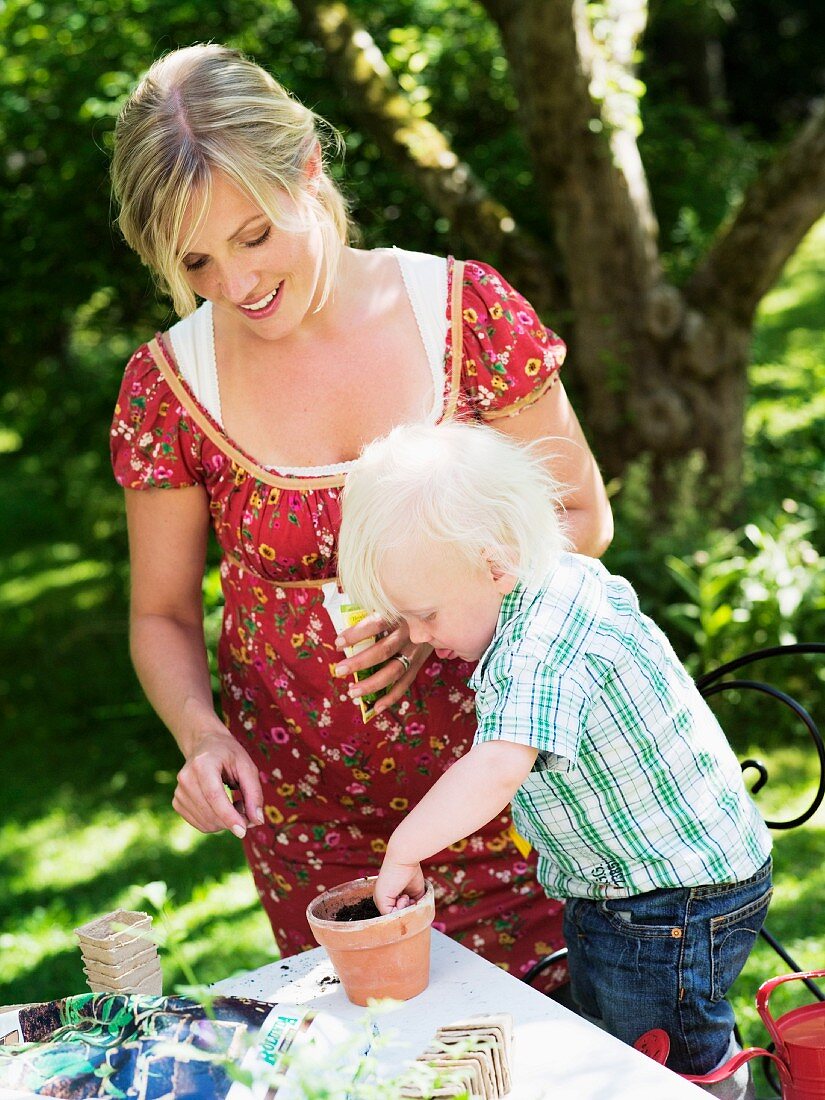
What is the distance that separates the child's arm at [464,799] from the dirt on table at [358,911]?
112 millimetres

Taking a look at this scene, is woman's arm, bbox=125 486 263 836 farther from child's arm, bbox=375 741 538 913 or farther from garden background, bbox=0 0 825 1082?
garden background, bbox=0 0 825 1082

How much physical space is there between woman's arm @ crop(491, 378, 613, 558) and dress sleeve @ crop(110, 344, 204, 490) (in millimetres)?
526

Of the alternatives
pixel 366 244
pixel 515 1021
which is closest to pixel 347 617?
pixel 515 1021

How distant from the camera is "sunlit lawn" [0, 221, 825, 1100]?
4.00 m

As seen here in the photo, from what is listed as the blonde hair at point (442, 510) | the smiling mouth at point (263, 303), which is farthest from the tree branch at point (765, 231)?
the blonde hair at point (442, 510)

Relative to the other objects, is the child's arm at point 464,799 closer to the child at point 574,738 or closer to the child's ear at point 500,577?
the child at point 574,738

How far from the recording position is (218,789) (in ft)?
6.17

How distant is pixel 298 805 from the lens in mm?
2307

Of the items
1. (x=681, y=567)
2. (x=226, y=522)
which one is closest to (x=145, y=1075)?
(x=226, y=522)

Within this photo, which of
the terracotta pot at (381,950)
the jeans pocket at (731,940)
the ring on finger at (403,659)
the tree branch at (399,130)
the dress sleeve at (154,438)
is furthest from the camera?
the tree branch at (399,130)

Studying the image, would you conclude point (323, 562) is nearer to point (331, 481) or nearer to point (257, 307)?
point (331, 481)

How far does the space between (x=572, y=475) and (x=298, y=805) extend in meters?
0.77

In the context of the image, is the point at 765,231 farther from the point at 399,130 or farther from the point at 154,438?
the point at 154,438

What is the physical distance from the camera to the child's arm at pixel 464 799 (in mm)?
1599
